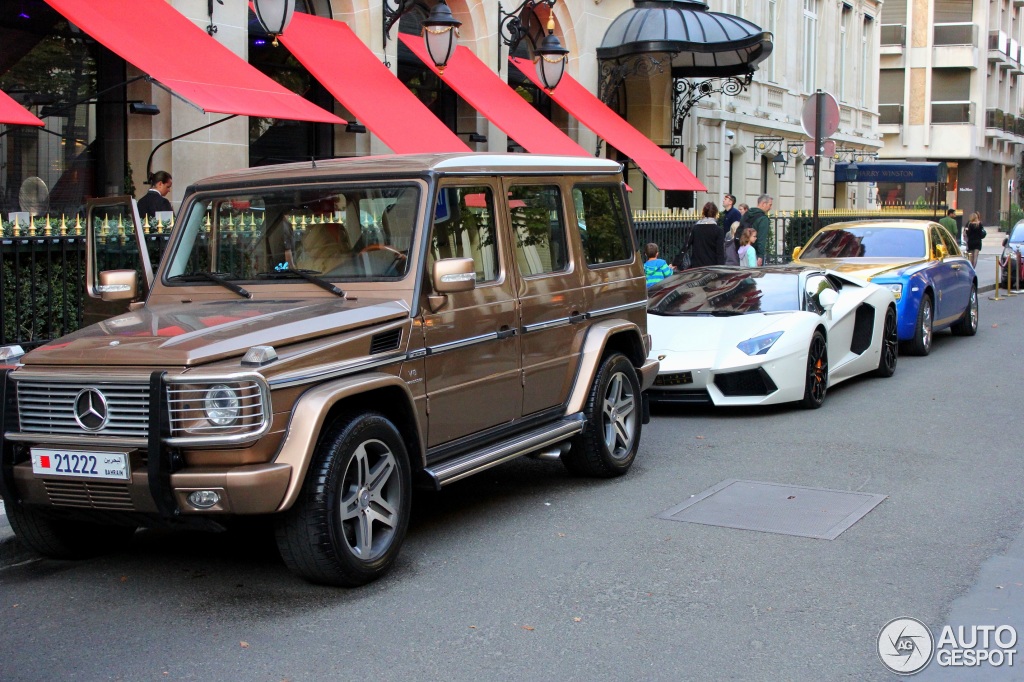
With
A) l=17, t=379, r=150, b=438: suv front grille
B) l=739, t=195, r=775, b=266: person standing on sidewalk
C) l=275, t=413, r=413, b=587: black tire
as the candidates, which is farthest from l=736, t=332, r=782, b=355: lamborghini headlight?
l=739, t=195, r=775, b=266: person standing on sidewalk

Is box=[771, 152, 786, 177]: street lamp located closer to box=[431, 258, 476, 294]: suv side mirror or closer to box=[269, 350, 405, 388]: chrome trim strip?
box=[431, 258, 476, 294]: suv side mirror

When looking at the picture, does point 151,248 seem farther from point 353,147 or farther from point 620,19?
point 620,19

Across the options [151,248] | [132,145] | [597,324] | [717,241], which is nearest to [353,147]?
[132,145]

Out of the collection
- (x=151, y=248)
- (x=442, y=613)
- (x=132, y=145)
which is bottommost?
(x=442, y=613)

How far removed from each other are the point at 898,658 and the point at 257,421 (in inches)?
110

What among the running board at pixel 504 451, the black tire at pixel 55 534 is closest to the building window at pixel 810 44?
the running board at pixel 504 451

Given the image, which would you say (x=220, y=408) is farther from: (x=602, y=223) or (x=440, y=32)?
(x=440, y=32)

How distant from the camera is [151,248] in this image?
11.1 meters

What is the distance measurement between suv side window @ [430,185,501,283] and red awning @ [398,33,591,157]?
9422mm

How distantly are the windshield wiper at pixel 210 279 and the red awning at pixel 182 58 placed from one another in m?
4.22

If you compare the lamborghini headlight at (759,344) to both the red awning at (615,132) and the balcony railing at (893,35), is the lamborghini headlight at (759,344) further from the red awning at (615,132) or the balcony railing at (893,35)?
the balcony railing at (893,35)

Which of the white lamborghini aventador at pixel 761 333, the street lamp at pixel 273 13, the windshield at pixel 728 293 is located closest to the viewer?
the white lamborghini aventador at pixel 761 333

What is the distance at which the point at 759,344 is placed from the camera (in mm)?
10500

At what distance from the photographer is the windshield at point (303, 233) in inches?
254
